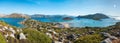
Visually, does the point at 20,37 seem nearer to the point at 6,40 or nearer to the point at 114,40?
the point at 6,40

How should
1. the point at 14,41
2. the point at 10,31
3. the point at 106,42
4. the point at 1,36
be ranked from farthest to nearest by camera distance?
the point at 10,31 < the point at 14,41 < the point at 1,36 < the point at 106,42

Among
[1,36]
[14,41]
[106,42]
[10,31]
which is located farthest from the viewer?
[10,31]

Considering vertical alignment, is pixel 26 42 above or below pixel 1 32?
below

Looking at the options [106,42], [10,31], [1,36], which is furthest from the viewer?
[10,31]

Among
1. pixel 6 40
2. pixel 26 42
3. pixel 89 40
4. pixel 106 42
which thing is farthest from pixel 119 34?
pixel 6 40

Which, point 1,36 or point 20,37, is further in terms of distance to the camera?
point 20,37

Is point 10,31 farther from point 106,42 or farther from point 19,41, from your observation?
point 106,42

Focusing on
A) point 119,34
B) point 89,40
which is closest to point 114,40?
point 119,34

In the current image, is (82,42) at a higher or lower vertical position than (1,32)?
lower

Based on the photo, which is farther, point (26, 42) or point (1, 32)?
point (26, 42)
